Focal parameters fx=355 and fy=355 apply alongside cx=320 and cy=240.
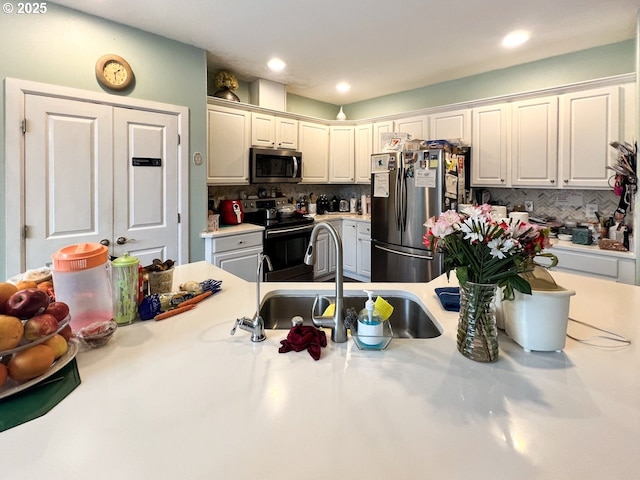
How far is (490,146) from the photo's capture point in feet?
11.9

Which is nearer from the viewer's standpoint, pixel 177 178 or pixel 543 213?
pixel 177 178

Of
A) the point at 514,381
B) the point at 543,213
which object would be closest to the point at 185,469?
the point at 514,381

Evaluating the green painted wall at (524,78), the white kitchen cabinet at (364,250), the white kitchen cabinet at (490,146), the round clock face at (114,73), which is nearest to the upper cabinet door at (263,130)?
the round clock face at (114,73)

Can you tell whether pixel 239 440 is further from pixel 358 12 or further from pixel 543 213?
pixel 543 213

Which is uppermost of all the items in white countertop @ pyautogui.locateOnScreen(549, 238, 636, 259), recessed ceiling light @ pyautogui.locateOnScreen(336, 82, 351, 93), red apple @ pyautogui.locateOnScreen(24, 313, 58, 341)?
recessed ceiling light @ pyautogui.locateOnScreen(336, 82, 351, 93)

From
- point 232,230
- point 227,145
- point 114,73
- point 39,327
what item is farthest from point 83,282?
point 227,145

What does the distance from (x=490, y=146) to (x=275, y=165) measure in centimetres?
232

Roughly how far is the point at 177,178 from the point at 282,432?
2.79m

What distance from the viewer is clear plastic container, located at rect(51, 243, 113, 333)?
1.14 m

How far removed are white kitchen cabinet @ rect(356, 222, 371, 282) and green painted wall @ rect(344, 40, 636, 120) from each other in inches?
63.8

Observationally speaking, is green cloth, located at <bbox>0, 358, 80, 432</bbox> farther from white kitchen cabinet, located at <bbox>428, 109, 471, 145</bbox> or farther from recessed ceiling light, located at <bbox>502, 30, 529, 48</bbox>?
white kitchen cabinet, located at <bbox>428, 109, 471, 145</bbox>

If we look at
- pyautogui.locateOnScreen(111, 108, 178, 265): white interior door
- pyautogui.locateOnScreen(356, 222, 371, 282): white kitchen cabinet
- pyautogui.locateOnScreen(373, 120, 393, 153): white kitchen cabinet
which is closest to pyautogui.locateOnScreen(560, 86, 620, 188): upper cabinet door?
pyautogui.locateOnScreen(373, 120, 393, 153): white kitchen cabinet

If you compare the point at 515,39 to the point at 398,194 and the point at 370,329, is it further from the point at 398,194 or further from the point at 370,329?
the point at 370,329

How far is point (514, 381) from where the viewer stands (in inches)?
37.1
